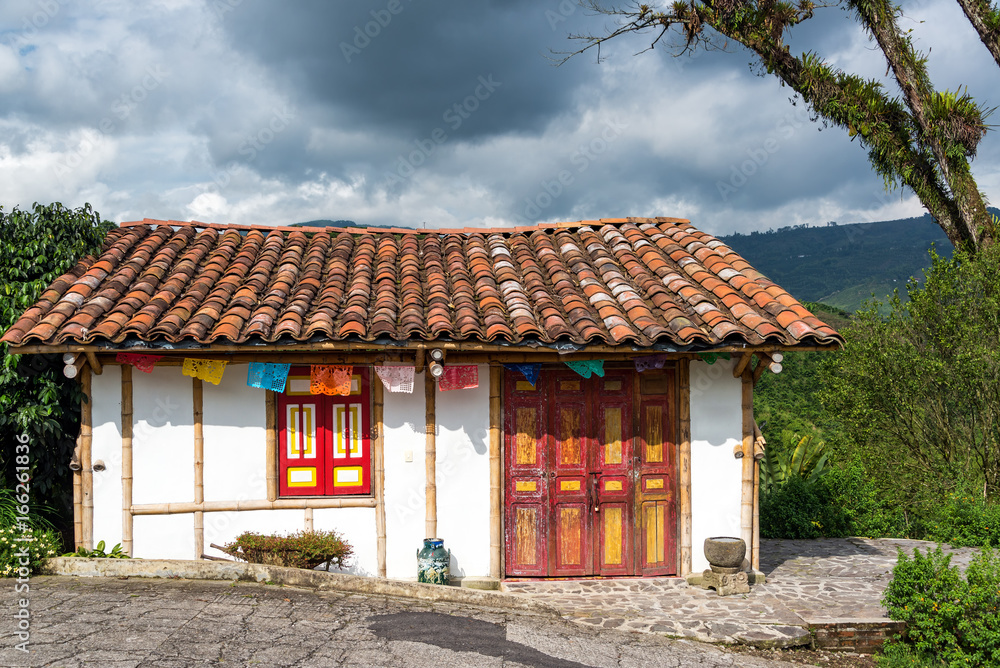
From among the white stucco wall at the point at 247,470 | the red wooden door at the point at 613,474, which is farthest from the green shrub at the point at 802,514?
the white stucco wall at the point at 247,470

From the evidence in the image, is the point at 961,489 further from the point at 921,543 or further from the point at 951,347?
the point at 951,347

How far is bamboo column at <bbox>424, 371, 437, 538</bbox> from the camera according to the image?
7.46m

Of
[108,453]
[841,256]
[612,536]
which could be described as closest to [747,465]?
[612,536]

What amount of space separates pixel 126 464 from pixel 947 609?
8206 mm

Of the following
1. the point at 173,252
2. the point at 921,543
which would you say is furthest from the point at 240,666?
the point at 921,543

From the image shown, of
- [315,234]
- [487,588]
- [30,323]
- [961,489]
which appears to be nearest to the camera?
[30,323]

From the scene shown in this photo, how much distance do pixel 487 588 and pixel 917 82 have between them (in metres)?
12.2

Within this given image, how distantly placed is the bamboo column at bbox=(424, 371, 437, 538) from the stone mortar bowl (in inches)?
123

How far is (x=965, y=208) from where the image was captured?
495 inches

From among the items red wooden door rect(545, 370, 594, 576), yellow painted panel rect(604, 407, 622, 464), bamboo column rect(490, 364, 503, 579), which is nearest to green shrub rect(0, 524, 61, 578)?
bamboo column rect(490, 364, 503, 579)

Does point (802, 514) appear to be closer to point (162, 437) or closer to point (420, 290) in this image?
point (420, 290)

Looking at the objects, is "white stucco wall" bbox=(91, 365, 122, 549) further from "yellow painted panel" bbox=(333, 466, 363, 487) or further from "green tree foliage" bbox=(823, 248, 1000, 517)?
"green tree foliage" bbox=(823, 248, 1000, 517)

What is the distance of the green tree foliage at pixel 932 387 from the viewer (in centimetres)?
1134

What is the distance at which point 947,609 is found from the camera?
5.86 metres
